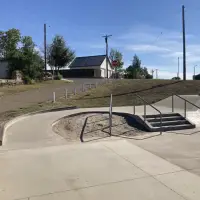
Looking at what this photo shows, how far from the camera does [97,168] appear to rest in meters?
7.00

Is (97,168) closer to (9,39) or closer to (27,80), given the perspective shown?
(27,80)

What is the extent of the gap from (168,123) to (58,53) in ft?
142

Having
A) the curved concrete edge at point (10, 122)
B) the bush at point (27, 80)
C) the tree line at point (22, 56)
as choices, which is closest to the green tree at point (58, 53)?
the tree line at point (22, 56)

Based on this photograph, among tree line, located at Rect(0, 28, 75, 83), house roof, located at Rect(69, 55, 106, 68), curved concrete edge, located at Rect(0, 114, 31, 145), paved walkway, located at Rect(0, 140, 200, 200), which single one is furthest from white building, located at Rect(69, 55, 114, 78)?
paved walkway, located at Rect(0, 140, 200, 200)

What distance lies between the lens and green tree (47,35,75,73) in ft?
177

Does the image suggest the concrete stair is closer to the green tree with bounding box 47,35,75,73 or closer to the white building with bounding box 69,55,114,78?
the green tree with bounding box 47,35,75,73

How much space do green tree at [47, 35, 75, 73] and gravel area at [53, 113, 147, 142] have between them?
41.5m

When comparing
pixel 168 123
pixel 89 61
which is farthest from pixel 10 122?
pixel 89 61

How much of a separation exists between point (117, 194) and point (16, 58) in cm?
3421

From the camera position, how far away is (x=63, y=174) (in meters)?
6.52

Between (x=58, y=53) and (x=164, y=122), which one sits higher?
(x=58, y=53)

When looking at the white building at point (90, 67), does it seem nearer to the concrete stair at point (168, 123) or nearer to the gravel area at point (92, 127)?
the concrete stair at point (168, 123)

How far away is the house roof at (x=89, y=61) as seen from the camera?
66569 millimetres

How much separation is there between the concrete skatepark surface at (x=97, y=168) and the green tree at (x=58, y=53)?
145 ft
